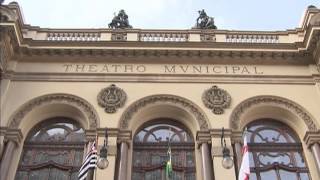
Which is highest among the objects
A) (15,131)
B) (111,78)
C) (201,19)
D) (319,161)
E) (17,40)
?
(201,19)

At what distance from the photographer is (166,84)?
16.3m

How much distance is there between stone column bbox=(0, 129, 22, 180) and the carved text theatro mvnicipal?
10.1 feet

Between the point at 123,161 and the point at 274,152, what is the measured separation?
192 inches

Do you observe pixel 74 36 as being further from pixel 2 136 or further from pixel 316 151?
pixel 316 151

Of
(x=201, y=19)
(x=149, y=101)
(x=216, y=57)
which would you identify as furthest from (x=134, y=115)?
(x=201, y=19)

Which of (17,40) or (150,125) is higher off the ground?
(17,40)

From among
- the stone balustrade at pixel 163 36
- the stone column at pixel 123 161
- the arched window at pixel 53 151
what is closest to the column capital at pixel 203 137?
the stone column at pixel 123 161

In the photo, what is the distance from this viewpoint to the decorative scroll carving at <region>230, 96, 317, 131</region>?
1520 centimetres

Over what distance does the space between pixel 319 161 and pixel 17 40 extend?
10.6 m

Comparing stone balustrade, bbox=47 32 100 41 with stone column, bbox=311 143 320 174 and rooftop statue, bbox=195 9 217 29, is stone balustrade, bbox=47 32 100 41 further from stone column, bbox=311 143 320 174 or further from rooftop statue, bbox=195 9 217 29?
stone column, bbox=311 143 320 174

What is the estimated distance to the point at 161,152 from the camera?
15.1 metres

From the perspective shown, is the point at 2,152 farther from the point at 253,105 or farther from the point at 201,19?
the point at 201,19

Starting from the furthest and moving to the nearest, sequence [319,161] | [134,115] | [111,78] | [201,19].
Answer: [201,19] < [111,78] < [134,115] < [319,161]

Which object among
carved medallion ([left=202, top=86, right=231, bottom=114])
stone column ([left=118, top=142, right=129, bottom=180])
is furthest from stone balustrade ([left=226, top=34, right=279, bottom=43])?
stone column ([left=118, top=142, right=129, bottom=180])
